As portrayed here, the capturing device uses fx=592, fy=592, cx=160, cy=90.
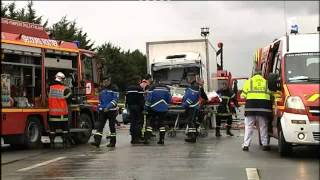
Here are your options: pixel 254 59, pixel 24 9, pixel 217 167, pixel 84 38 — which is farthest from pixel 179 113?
pixel 84 38

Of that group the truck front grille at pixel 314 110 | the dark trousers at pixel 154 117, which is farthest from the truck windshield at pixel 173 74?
the truck front grille at pixel 314 110

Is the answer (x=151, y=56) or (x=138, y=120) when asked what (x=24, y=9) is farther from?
(x=138, y=120)

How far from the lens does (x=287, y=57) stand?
468 inches

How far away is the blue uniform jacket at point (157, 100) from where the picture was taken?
15.4 metres

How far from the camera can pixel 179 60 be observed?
21984 mm

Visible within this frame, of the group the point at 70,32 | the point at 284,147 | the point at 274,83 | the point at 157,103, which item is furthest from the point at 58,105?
the point at 70,32

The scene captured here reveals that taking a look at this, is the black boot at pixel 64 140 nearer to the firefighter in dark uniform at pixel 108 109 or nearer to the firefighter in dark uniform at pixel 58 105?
the firefighter in dark uniform at pixel 58 105

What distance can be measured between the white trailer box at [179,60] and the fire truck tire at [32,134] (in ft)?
25.8

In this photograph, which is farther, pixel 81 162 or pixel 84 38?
pixel 84 38

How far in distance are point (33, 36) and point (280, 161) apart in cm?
711

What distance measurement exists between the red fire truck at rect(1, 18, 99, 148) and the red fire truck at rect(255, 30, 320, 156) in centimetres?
561

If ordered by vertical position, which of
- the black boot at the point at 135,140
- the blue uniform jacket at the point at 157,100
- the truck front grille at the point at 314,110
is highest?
the blue uniform jacket at the point at 157,100

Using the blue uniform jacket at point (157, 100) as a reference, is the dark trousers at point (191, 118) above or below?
below

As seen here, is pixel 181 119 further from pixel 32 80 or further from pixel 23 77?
pixel 23 77
